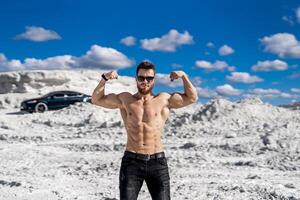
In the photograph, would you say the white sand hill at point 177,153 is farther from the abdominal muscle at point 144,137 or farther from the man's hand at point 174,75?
the man's hand at point 174,75

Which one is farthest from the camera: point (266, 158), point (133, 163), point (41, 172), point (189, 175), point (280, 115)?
point (280, 115)

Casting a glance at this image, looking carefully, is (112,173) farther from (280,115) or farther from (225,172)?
(280,115)

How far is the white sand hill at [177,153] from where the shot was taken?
831cm

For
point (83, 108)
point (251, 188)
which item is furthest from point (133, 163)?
point (83, 108)

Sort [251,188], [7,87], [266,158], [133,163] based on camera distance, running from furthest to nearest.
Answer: [7,87], [266,158], [251,188], [133,163]

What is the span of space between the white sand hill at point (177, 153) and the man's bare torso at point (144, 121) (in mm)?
3613

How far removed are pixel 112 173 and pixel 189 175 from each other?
162 cm

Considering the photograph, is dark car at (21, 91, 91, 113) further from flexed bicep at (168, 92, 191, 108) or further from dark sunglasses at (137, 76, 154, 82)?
dark sunglasses at (137, 76, 154, 82)

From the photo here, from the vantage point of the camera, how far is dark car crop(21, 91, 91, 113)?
2745 centimetres

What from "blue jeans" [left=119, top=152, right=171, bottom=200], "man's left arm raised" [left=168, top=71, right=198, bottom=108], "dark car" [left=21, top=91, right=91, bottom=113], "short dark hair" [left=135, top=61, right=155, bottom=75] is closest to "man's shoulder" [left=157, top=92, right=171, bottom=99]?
"man's left arm raised" [left=168, top=71, right=198, bottom=108]

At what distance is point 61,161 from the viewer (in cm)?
1234

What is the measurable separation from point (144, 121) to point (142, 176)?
19.1 inches

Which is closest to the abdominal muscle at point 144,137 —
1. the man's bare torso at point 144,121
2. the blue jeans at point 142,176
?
the man's bare torso at point 144,121

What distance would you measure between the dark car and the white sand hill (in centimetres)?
362
